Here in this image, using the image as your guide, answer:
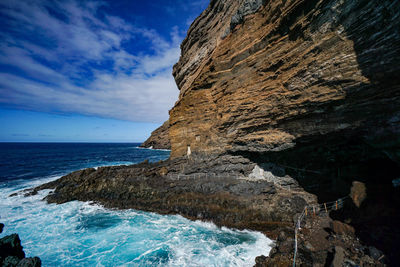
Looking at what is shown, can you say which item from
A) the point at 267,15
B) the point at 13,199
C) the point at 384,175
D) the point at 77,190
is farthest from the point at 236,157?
the point at 13,199

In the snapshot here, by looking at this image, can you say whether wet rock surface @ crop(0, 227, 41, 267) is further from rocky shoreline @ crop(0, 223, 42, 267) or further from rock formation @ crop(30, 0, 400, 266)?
rock formation @ crop(30, 0, 400, 266)

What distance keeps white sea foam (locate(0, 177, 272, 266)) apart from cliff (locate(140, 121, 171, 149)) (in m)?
60.0

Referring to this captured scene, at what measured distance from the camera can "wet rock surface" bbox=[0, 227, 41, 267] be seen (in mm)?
6098

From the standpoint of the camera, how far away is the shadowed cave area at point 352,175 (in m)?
8.12

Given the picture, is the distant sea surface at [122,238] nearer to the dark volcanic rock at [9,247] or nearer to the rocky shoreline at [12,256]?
the dark volcanic rock at [9,247]

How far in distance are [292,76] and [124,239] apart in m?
16.2

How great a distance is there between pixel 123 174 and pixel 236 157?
13.6m

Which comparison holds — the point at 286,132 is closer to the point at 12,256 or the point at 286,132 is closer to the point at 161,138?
the point at 12,256

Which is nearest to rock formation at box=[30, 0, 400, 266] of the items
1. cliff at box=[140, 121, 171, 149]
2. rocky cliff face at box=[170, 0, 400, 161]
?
rocky cliff face at box=[170, 0, 400, 161]

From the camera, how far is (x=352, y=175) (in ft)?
42.1

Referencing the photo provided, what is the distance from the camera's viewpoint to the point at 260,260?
7.96m

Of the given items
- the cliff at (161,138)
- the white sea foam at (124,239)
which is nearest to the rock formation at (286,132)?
the white sea foam at (124,239)

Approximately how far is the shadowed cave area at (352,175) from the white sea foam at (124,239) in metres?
5.27

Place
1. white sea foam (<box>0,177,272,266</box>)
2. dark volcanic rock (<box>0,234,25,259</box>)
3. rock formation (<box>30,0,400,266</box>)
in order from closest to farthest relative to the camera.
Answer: dark volcanic rock (<box>0,234,25,259</box>) → rock formation (<box>30,0,400,266</box>) → white sea foam (<box>0,177,272,266</box>)
